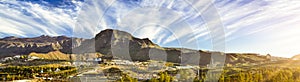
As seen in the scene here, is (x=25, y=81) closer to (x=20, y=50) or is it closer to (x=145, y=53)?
(x=145, y=53)

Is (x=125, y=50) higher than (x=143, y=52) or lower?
higher

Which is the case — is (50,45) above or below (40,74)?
above

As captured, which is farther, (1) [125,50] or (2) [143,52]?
(2) [143,52]

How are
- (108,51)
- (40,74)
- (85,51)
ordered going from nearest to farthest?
1. (40,74)
2. (85,51)
3. (108,51)

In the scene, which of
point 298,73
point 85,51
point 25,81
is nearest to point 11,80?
point 25,81

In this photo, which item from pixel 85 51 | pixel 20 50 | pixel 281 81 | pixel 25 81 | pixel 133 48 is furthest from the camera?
pixel 20 50

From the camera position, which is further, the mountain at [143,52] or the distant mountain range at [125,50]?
the distant mountain range at [125,50]

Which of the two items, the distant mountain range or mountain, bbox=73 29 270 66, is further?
the distant mountain range

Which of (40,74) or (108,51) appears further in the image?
(108,51)
